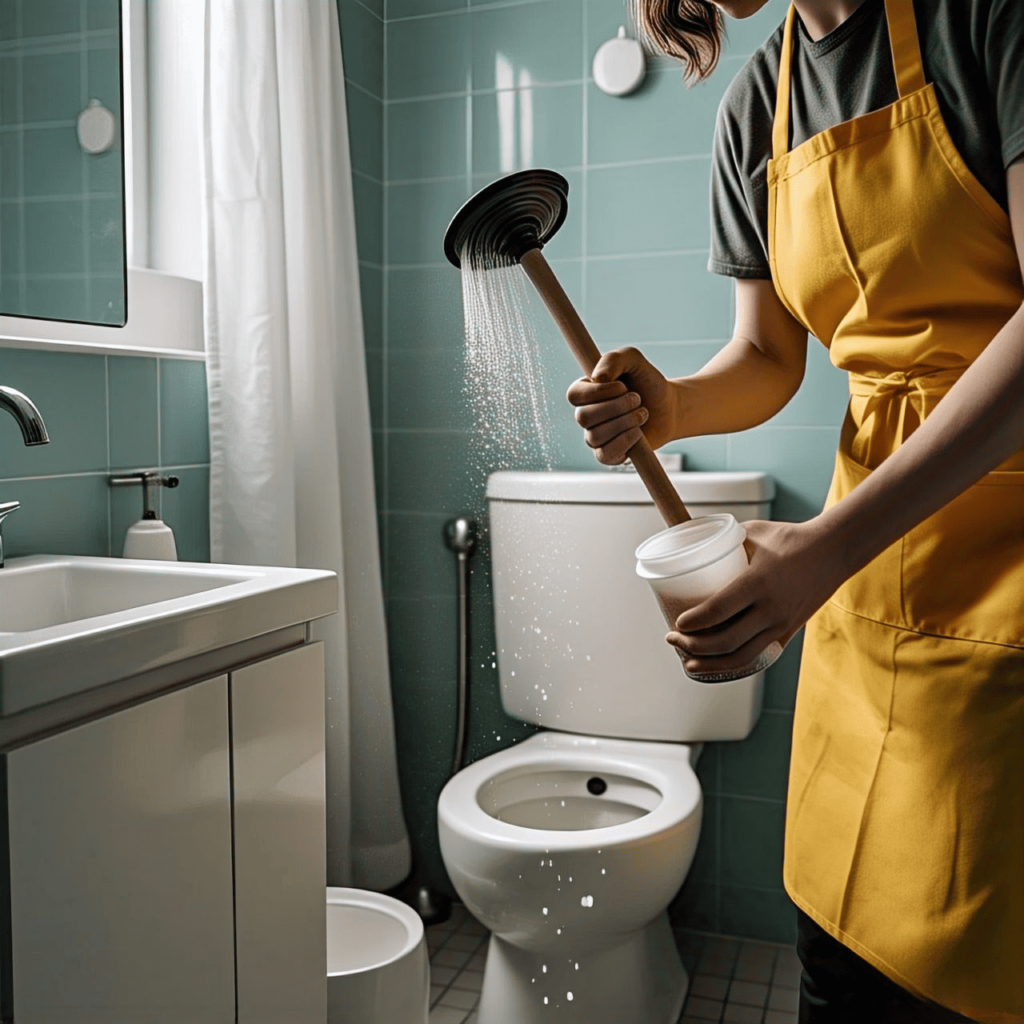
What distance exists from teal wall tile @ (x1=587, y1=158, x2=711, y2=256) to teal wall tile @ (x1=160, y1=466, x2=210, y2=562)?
78 cm

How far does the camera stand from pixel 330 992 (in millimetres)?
1303

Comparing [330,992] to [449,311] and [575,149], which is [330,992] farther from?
[575,149]

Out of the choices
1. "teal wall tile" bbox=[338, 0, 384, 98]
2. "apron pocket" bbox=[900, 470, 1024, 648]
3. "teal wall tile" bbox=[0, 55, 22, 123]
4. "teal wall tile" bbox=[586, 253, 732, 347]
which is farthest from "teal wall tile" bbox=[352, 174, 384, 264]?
"apron pocket" bbox=[900, 470, 1024, 648]

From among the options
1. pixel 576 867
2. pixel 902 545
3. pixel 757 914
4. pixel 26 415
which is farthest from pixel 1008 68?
pixel 757 914

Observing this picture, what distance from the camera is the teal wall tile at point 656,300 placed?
1828 millimetres

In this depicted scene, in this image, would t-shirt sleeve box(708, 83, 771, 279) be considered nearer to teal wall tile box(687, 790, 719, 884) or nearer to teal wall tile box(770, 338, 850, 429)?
teal wall tile box(770, 338, 850, 429)

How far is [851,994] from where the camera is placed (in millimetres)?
932

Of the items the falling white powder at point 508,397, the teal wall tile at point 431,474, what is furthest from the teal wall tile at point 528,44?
the teal wall tile at point 431,474

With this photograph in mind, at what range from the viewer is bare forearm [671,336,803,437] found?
102 cm

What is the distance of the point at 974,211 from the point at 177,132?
125 cm

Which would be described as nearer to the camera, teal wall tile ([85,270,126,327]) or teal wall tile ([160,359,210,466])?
teal wall tile ([85,270,126,327])

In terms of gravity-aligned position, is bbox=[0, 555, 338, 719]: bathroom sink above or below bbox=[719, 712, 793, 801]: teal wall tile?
above

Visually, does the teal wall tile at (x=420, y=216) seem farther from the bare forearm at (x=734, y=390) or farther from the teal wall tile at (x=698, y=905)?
the teal wall tile at (x=698, y=905)

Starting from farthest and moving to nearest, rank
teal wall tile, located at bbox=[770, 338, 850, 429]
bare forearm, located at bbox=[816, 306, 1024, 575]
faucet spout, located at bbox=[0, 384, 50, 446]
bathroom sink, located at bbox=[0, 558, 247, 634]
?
1. teal wall tile, located at bbox=[770, 338, 850, 429]
2. bathroom sink, located at bbox=[0, 558, 247, 634]
3. faucet spout, located at bbox=[0, 384, 50, 446]
4. bare forearm, located at bbox=[816, 306, 1024, 575]
